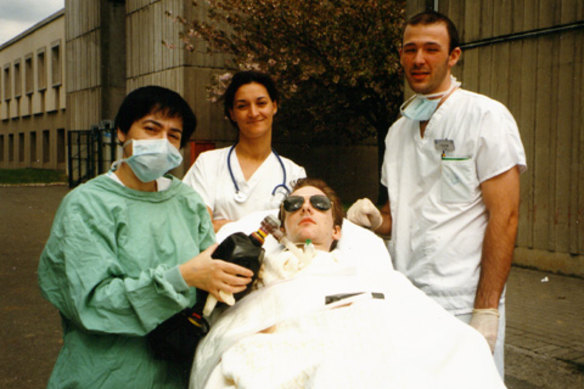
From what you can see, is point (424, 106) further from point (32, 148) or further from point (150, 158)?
point (32, 148)

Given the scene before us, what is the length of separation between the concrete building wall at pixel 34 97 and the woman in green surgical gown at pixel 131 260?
30597 mm

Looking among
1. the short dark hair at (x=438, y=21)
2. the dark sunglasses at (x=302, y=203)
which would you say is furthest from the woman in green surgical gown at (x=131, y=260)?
the short dark hair at (x=438, y=21)

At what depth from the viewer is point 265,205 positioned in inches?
146

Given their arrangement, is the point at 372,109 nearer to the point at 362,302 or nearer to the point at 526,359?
the point at 526,359

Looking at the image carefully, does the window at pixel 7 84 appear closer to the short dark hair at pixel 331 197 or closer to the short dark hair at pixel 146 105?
the short dark hair at pixel 331 197

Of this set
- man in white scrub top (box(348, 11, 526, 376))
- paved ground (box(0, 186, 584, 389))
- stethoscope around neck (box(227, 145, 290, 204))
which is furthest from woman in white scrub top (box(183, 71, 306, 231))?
paved ground (box(0, 186, 584, 389))

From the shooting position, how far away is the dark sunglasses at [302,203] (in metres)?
3.33

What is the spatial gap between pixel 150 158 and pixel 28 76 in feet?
125

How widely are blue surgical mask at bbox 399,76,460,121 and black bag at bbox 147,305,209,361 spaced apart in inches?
56.5

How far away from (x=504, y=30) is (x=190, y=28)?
30.5ft

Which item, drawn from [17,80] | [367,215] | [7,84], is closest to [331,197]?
[367,215]

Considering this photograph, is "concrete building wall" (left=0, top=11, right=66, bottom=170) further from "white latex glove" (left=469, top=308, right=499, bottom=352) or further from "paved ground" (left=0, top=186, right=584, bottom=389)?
"white latex glove" (left=469, top=308, right=499, bottom=352)

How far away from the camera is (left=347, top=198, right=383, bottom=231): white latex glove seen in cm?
338

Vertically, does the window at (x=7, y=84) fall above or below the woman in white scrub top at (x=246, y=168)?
above
